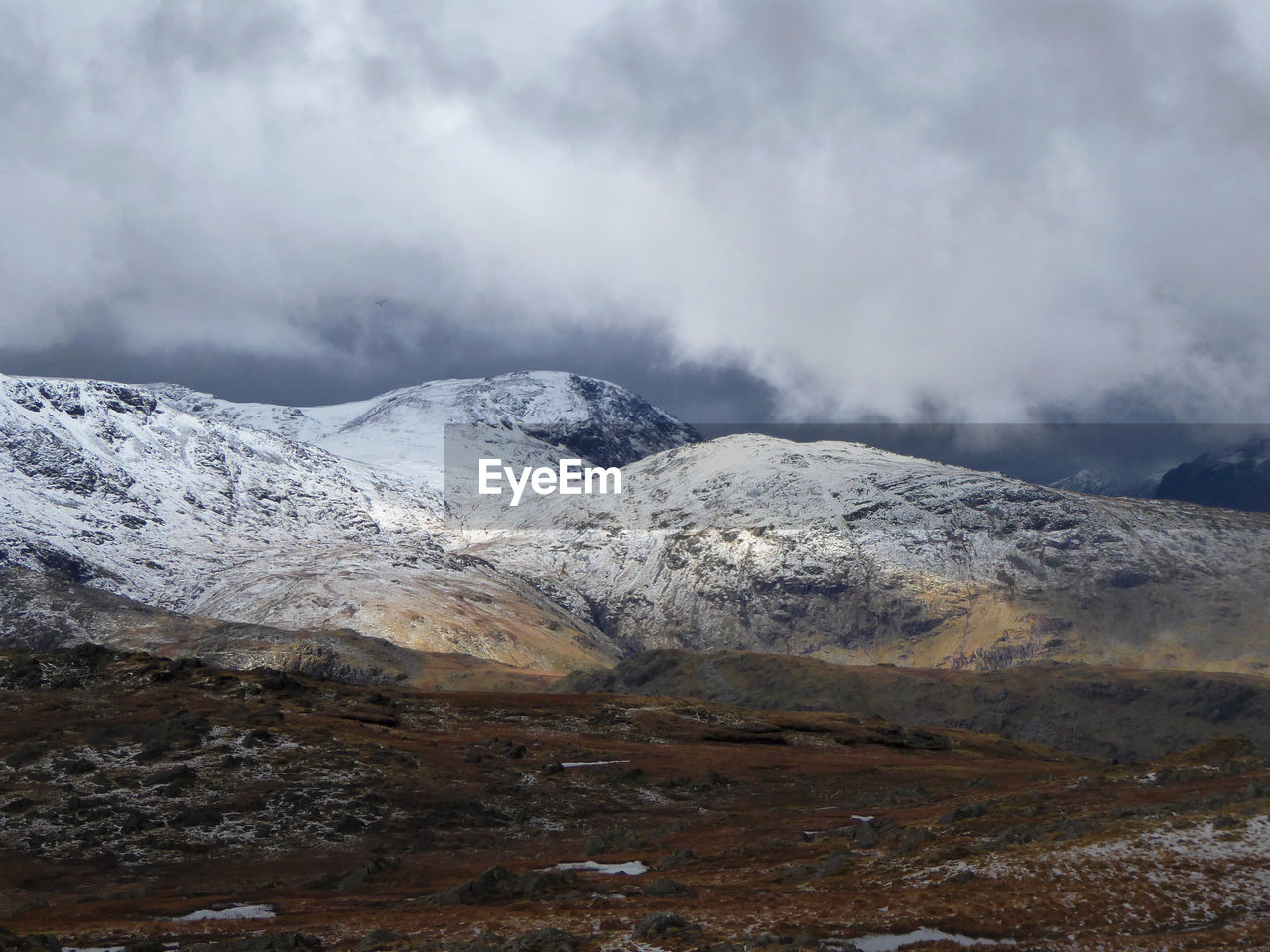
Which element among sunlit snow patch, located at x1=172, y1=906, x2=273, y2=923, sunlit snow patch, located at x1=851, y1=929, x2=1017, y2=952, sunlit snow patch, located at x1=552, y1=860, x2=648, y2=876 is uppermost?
sunlit snow patch, located at x1=851, y1=929, x2=1017, y2=952

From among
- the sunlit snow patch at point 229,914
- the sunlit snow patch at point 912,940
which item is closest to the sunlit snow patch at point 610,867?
the sunlit snow patch at point 229,914

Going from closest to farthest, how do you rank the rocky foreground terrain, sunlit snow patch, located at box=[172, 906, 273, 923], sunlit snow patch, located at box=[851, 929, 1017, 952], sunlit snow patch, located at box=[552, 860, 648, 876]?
sunlit snow patch, located at box=[851, 929, 1017, 952], the rocky foreground terrain, sunlit snow patch, located at box=[172, 906, 273, 923], sunlit snow patch, located at box=[552, 860, 648, 876]

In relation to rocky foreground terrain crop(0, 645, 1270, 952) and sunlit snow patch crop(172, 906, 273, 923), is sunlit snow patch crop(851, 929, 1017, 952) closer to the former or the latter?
rocky foreground terrain crop(0, 645, 1270, 952)

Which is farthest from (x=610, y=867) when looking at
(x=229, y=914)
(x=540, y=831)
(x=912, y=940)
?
(x=912, y=940)

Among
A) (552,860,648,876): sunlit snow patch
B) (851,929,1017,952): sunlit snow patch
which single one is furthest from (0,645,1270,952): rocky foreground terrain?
(552,860,648,876): sunlit snow patch

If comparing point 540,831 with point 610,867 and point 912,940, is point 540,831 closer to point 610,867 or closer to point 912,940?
point 610,867

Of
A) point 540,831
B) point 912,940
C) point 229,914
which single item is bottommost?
point 540,831
